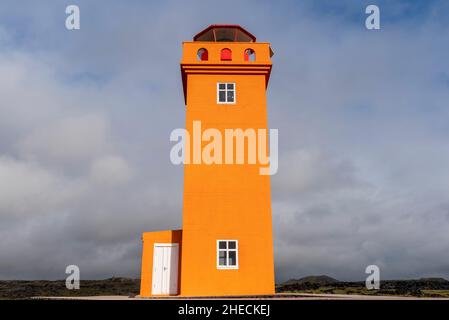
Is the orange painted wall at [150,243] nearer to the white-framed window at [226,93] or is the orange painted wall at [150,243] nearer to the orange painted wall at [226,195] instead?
the orange painted wall at [226,195]

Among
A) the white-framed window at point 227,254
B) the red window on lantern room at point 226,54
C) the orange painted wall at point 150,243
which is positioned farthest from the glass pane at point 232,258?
the red window on lantern room at point 226,54

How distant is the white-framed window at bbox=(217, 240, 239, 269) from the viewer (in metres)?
19.1

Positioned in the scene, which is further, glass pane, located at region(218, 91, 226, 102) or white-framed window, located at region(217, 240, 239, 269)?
glass pane, located at region(218, 91, 226, 102)

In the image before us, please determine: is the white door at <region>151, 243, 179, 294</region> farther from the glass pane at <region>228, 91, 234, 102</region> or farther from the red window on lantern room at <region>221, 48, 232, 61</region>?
the red window on lantern room at <region>221, 48, 232, 61</region>

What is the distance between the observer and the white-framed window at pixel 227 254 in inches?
752

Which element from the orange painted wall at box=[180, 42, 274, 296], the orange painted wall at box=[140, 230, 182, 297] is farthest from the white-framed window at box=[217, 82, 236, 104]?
the orange painted wall at box=[140, 230, 182, 297]

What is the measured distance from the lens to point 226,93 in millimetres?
21406

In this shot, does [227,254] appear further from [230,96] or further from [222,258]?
[230,96]

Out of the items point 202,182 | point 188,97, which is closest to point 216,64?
point 188,97

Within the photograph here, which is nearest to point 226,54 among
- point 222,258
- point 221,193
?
point 221,193

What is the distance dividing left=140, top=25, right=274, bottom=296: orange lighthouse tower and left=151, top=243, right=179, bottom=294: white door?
5 cm
